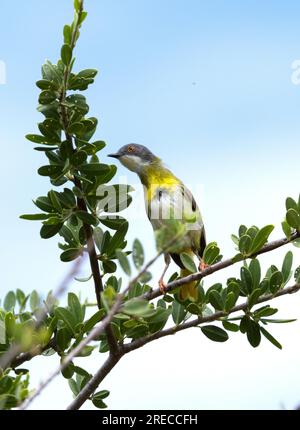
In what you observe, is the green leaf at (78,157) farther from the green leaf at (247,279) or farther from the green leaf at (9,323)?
the green leaf at (247,279)

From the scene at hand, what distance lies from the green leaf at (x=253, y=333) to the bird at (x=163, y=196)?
73.8 inches

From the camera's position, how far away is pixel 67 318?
3.63 metres

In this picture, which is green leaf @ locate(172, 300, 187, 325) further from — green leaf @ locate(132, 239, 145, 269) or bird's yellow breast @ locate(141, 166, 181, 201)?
bird's yellow breast @ locate(141, 166, 181, 201)

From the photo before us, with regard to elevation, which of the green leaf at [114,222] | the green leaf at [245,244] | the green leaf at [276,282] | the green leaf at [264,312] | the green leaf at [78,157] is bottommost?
the green leaf at [264,312]

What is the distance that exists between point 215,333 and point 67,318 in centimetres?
83

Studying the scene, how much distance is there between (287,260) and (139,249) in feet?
6.82

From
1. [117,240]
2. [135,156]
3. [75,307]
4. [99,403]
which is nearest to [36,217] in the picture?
[117,240]

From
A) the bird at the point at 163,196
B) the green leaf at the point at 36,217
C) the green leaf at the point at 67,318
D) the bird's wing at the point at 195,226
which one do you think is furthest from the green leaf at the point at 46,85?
the bird's wing at the point at 195,226

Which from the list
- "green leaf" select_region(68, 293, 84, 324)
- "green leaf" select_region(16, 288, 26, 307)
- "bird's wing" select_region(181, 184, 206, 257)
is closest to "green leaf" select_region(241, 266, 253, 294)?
"green leaf" select_region(68, 293, 84, 324)

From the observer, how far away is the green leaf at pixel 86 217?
379 cm

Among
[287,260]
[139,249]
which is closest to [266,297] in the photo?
[287,260]
